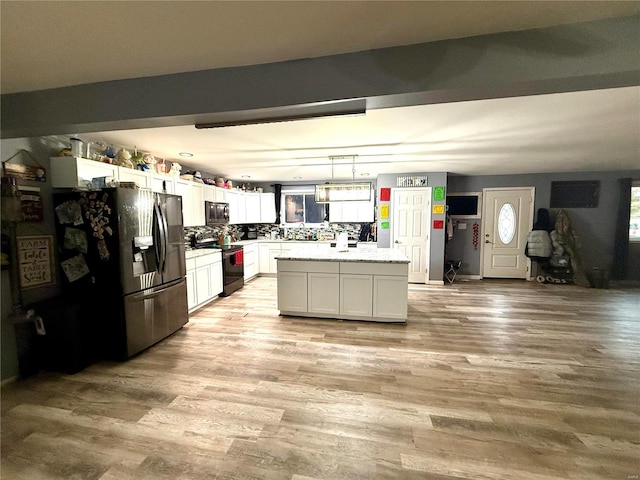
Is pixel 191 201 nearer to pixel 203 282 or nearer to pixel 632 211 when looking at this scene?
pixel 203 282

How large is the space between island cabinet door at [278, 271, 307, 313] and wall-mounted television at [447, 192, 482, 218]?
418 cm

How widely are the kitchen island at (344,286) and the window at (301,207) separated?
297 cm

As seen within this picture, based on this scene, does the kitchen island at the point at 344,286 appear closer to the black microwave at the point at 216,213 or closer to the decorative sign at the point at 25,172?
the black microwave at the point at 216,213

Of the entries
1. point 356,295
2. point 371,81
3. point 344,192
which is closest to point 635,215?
point 344,192

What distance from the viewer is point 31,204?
2369mm

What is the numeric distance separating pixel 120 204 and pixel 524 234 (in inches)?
291

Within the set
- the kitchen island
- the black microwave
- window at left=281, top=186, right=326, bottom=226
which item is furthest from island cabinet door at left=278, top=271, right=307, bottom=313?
window at left=281, top=186, right=326, bottom=226

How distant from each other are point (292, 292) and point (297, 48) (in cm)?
298

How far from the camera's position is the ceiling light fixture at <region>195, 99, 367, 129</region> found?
1518 millimetres

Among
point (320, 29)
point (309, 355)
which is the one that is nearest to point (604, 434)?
point (309, 355)

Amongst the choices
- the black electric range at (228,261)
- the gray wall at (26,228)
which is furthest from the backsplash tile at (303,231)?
the gray wall at (26,228)

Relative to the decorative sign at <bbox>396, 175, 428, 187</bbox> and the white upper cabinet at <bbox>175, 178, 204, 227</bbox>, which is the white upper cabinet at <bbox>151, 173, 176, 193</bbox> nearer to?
the white upper cabinet at <bbox>175, 178, 204, 227</bbox>

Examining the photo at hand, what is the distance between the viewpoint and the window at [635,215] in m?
5.04

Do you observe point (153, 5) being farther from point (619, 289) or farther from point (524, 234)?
point (619, 289)
